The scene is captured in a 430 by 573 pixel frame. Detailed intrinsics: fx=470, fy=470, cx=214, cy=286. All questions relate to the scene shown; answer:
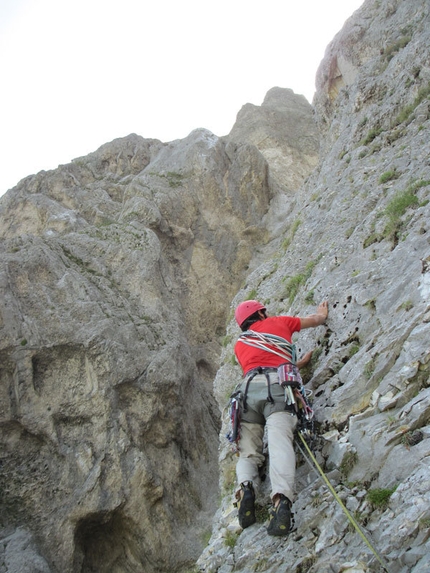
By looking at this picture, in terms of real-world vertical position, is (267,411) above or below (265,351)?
below

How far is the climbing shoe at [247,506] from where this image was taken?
653cm

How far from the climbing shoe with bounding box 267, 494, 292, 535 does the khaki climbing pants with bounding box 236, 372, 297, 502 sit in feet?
0.35

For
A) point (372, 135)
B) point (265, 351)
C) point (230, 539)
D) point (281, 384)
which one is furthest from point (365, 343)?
point (372, 135)

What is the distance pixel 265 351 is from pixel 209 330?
53.8 feet

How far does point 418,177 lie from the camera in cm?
1033

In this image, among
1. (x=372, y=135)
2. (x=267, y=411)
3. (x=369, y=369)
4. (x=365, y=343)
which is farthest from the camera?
(x=372, y=135)

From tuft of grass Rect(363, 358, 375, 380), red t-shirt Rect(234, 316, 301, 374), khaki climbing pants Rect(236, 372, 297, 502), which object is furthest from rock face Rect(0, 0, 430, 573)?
red t-shirt Rect(234, 316, 301, 374)

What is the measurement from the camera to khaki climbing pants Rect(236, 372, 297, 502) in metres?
6.08

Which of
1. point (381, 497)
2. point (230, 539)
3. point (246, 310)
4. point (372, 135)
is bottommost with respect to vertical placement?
point (230, 539)

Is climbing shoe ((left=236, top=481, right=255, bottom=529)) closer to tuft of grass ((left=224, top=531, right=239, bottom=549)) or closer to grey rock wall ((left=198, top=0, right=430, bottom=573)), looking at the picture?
grey rock wall ((left=198, top=0, right=430, bottom=573))

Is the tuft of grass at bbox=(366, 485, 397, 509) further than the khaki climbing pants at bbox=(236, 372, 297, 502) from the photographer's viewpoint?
No

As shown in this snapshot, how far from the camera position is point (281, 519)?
565cm

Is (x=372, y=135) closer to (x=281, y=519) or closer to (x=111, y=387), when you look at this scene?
(x=281, y=519)

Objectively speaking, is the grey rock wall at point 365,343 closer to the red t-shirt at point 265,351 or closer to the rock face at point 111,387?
the red t-shirt at point 265,351
